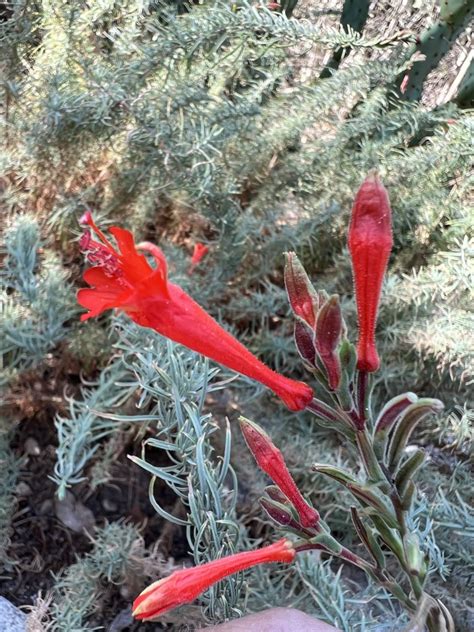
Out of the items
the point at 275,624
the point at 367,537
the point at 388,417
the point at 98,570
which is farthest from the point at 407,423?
the point at 98,570

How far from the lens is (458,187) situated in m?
1.28

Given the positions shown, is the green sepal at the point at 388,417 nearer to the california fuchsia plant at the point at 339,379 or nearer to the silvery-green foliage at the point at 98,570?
the california fuchsia plant at the point at 339,379

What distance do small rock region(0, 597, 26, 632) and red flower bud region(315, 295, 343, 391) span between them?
2.16 ft

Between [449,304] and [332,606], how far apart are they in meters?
0.63

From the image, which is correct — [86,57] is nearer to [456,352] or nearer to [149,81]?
[149,81]

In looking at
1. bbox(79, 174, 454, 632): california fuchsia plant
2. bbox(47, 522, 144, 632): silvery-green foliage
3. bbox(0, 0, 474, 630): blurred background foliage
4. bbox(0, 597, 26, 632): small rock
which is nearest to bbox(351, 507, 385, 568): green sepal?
bbox(79, 174, 454, 632): california fuchsia plant

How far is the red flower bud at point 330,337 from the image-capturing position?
480 mm

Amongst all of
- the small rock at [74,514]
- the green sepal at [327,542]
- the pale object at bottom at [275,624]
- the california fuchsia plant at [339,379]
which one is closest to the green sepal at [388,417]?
the california fuchsia plant at [339,379]

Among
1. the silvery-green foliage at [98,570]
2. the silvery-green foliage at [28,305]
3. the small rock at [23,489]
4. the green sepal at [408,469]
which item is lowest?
the small rock at [23,489]

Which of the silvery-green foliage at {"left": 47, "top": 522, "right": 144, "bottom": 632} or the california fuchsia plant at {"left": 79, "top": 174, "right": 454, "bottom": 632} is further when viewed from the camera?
the silvery-green foliage at {"left": 47, "top": 522, "right": 144, "bottom": 632}

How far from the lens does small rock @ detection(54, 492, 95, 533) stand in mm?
1143

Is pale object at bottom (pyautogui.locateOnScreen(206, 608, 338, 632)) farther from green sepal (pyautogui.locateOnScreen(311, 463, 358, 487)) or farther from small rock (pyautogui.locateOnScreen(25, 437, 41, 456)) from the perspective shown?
small rock (pyautogui.locateOnScreen(25, 437, 41, 456))

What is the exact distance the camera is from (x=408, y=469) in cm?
51

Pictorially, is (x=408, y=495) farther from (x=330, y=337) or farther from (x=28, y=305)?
(x=28, y=305)
